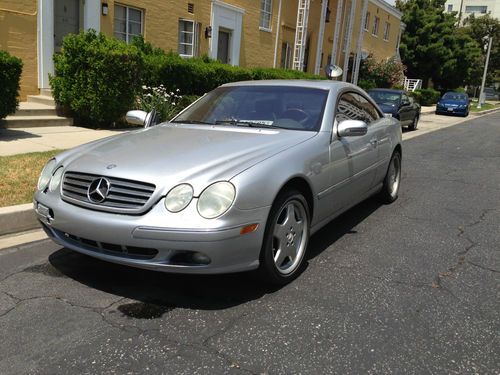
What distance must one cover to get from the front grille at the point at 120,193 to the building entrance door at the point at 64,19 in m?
9.73

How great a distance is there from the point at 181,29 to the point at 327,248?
42.0 feet

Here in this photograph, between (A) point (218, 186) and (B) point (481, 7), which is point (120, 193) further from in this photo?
(B) point (481, 7)

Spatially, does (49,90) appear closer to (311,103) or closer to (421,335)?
(311,103)

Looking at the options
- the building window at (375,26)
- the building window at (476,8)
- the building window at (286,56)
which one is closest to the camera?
the building window at (286,56)

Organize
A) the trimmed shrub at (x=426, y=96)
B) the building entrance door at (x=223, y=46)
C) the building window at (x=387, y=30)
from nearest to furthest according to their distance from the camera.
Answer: the building entrance door at (x=223, y=46) < the trimmed shrub at (x=426, y=96) < the building window at (x=387, y=30)

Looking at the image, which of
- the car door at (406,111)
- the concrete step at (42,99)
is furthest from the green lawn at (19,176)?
the car door at (406,111)

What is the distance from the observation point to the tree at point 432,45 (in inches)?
1524

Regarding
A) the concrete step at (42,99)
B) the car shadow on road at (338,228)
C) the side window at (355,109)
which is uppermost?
the side window at (355,109)

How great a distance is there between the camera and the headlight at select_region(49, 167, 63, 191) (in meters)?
3.77

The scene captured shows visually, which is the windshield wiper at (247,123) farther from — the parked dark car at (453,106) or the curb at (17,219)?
the parked dark car at (453,106)

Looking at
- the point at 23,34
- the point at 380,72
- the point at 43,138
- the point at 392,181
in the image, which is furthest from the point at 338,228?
the point at 380,72

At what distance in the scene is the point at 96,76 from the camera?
32.9ft

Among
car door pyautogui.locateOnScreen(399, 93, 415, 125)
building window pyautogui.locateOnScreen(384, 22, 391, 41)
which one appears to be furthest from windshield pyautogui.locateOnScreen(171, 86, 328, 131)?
building window pyautogui.locateOnScreen(384, 22, 391, 41)

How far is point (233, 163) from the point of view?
3.51 metres
